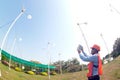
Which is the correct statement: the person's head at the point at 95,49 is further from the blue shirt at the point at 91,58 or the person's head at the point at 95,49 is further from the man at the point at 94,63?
the blue shirt at the point at 91,58

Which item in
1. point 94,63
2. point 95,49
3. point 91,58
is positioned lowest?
point 94,63

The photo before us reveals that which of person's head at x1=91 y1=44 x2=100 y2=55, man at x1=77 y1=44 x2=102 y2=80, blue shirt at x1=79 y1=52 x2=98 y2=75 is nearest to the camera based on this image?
blue shirt at x1=79 y1=52 x2=98 y2=75

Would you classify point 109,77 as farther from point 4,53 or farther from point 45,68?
point 45,68

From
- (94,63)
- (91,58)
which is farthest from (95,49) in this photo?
(94,63)

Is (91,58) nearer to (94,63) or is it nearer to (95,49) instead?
(94,63)

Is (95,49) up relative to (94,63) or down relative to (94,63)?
up

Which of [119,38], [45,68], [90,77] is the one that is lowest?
[90,77]

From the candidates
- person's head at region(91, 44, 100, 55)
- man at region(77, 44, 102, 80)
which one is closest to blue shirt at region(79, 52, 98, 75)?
man at region(77, 44, 102, 80)

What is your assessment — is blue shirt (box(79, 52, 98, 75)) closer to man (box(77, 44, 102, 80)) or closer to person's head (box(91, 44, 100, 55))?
man (box(77, 44, 102, 80))

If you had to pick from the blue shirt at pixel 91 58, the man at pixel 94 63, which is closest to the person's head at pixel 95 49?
the man at pixel 94 63

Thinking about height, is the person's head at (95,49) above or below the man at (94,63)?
above

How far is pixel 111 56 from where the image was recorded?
3873 inches

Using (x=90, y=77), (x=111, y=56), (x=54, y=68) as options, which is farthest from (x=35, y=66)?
(x=90, y=77)

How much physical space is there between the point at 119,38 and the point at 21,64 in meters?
36.9
